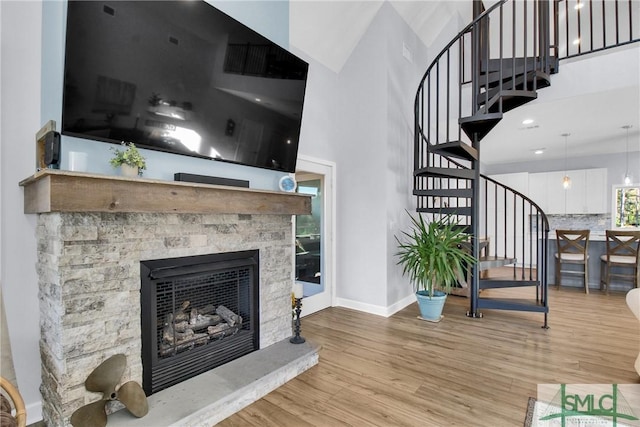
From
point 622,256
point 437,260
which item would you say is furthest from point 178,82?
point 622,256

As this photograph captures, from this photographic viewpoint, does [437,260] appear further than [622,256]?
No

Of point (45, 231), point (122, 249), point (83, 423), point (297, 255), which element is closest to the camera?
point (83, 423)

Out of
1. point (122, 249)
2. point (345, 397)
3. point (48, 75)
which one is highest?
point (48, 75)

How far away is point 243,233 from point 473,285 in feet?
9.11


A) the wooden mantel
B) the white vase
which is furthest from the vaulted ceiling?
the white vase

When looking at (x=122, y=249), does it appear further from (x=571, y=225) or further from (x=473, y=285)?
(x=571, y=225)

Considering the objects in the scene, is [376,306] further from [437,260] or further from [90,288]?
[90,288]

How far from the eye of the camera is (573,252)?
16.6 ft

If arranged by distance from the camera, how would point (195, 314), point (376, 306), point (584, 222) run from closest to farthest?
point (195, 314), point (376, 306), point (584, 222)

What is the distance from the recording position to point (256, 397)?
2092 mm

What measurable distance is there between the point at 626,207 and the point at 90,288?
904 cm

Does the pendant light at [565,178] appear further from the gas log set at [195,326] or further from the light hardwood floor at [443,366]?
the gas log set at [195,326]

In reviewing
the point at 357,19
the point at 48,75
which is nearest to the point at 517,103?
the point at 357,19

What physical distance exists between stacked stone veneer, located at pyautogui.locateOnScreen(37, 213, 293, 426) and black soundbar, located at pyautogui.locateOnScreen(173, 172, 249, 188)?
0.25m
